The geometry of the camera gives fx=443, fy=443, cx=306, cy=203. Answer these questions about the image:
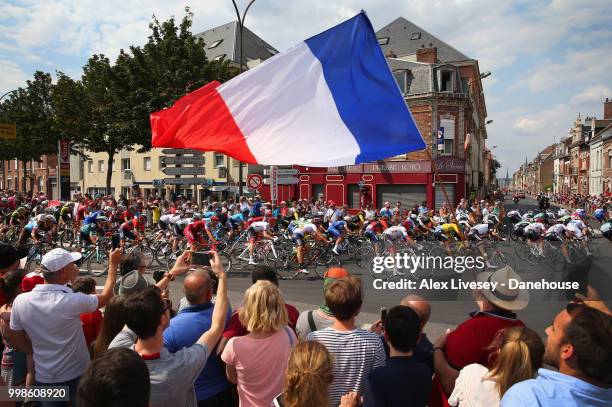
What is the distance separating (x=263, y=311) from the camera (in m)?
2.68

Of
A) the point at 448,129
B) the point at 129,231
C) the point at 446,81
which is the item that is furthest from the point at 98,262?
the point at 446,81

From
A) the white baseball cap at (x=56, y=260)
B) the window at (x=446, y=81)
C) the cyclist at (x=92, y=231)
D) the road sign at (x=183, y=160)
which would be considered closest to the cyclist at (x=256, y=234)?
the cyclist at (x=92, y=231)

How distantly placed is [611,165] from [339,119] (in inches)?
2355

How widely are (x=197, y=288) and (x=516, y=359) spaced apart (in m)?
1.93

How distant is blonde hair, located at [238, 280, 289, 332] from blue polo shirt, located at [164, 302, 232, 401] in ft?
1.09

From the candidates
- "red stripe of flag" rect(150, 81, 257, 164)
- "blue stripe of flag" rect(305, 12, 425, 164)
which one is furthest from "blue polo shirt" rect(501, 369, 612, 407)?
"red stripe of flag" rect(150, 81, 257, 164)

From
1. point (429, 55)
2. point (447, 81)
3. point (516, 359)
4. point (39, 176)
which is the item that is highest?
point (429, 55)

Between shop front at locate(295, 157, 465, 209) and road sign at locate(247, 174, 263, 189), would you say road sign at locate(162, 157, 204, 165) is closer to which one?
road sign at locate(247, 174, 263, 189)

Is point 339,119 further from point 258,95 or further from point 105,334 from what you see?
point 105,334

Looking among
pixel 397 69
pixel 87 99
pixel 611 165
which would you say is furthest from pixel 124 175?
pixel 611 165

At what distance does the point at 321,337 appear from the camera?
2695 millimetres

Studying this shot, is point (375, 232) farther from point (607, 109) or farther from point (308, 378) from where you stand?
point (607, 109)

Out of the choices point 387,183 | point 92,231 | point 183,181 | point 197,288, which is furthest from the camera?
point 387,183

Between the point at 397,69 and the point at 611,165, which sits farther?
the point at 611,165
